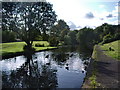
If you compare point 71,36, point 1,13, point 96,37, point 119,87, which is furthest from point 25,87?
point 96,37

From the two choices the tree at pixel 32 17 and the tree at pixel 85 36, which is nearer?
the tree at pixel 32 17

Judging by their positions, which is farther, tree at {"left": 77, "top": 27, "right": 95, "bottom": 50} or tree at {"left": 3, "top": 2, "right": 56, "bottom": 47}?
tree at {"left": 77, "top": 27, "right": 95, "bottom": 50}

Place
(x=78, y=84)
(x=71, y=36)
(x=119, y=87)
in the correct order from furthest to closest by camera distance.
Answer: (x=71, y=36), (x=78, y=84), (x=119, y=87)

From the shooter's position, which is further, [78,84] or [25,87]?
[78,84]

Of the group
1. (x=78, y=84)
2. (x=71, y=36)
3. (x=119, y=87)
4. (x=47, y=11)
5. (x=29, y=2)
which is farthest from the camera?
(x=71, y=36)

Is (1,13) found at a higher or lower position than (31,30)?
higher

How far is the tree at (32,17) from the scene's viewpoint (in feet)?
108

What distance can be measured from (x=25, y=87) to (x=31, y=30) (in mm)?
27447

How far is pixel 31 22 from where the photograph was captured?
3434cm

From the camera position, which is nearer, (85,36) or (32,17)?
(32,17)

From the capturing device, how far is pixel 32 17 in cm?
3325

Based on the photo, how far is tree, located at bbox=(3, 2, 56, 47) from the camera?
32919 mm

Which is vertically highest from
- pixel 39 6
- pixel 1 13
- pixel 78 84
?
pixel 39 6

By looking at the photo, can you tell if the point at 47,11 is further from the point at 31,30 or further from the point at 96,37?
the point at 96,37
